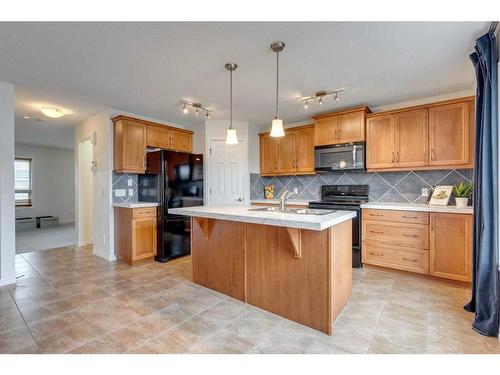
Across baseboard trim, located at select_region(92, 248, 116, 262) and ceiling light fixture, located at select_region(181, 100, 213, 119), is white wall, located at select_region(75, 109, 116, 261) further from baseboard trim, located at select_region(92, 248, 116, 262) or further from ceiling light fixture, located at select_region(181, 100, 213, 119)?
ceiling light fixture, located at select_region(181, 100, 213, 119)

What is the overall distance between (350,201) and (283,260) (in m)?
2.01

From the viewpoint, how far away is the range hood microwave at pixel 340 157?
3523 millimetres

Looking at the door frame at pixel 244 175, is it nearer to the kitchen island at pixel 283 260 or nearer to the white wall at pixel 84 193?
the kitchen island at pixel 283 260

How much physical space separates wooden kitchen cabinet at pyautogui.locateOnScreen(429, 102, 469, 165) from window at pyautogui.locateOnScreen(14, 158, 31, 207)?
9.28m

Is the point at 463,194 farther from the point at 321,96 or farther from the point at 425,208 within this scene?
the point at 321,96

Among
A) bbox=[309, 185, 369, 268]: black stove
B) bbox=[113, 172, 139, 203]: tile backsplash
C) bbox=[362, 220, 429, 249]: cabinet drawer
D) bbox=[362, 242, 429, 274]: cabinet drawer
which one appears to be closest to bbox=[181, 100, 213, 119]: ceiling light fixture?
bbox=[113, 172, 139, 203]: tile backsplash

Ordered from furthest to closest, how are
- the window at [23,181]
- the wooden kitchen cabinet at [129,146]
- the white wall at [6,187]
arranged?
the window at [23,181] < the wooden kitchen cabinet at [129,146] < the white wall at [6,187]

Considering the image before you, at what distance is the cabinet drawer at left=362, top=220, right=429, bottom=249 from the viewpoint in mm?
2889

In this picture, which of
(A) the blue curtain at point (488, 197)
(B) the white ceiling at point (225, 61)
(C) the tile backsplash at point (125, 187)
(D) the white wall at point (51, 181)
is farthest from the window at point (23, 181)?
(A) the blue curtain at point (488, 197)

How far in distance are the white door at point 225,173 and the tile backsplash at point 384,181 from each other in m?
0.35

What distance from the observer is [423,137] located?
312cm

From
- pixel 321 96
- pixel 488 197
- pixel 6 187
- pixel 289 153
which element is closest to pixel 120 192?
pixel 6 187

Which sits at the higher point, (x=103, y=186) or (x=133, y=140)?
(x=133, y=140)
